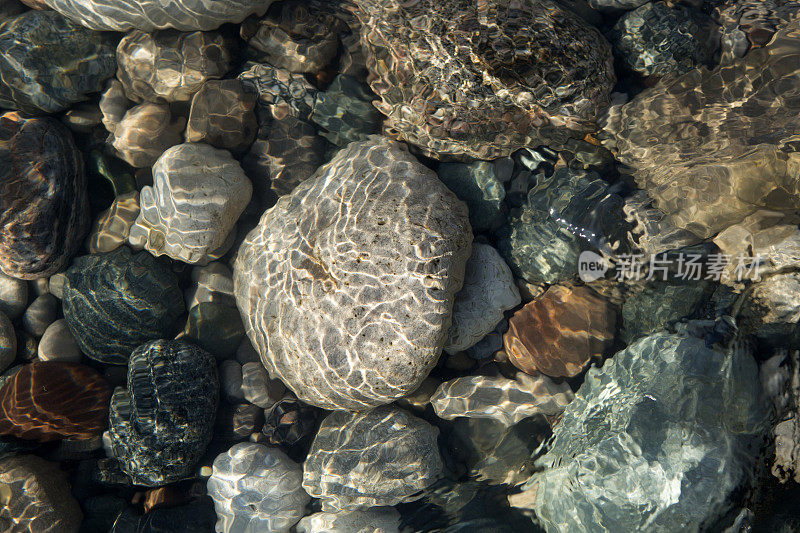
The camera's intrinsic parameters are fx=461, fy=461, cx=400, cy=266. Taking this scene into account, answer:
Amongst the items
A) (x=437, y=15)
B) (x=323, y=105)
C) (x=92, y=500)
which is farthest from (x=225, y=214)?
(x=92, y=500)

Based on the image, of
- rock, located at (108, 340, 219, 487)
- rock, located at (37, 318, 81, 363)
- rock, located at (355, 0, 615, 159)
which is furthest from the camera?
rock, located at (37, 318, 81, 363)

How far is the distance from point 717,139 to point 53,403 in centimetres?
667

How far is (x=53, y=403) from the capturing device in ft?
14.9

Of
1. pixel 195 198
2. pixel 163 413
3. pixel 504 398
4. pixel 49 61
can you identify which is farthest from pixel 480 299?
pixel 49 61

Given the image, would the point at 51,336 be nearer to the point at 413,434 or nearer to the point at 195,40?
the point at 195,40

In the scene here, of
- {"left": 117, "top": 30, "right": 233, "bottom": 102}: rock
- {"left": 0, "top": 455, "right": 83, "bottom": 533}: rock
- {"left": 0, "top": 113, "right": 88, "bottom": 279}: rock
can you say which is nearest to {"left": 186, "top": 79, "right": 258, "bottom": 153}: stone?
{"left": 117, "top": 30, "right": 233, "bottom": 102}: rock

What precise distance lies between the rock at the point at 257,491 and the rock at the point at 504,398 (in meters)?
1.56

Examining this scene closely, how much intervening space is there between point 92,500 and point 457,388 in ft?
12.4

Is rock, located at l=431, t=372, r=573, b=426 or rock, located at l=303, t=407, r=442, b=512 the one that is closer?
rock, located at l=303, t=407, r=442, b=512

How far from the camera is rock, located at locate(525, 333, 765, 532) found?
10.8 feet

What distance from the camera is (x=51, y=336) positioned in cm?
488

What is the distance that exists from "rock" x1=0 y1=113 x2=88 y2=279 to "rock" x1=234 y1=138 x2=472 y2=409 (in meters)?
2.13

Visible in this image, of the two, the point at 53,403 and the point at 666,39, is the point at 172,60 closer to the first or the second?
the point at 53,403

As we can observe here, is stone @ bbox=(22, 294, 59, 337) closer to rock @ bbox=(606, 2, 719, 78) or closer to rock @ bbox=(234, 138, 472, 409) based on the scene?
rock @ bbox=(234, 138, 472, 409)
